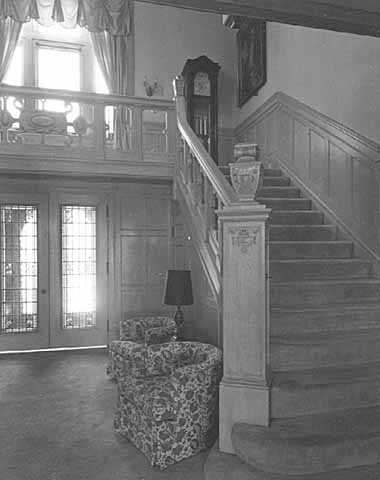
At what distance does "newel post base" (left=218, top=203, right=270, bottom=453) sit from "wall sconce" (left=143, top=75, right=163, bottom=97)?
6109 millimetres

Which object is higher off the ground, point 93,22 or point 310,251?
point 93,22

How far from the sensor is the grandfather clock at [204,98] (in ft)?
28.6

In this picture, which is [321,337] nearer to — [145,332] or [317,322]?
[317,322]

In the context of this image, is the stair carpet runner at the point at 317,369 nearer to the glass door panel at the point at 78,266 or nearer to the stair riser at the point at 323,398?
the stair riser at the point at 323,398

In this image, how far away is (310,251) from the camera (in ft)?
16.9

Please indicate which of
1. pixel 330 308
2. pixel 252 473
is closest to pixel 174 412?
pixel 252 473

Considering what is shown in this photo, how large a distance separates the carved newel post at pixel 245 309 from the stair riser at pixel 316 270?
129 centimetres

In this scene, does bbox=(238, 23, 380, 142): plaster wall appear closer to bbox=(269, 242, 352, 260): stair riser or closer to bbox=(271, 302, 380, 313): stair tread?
bbox=(269, 242, 352, 260): stair riser

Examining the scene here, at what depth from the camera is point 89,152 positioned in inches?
255

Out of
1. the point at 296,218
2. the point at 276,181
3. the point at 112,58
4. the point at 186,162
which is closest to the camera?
the point at 296,218

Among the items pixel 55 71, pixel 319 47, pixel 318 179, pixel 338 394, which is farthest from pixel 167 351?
pixel 55 71

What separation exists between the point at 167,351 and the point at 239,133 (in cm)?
591

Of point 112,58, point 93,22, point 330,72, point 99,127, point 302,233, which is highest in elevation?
point 93,22

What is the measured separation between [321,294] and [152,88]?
591 centimetres
